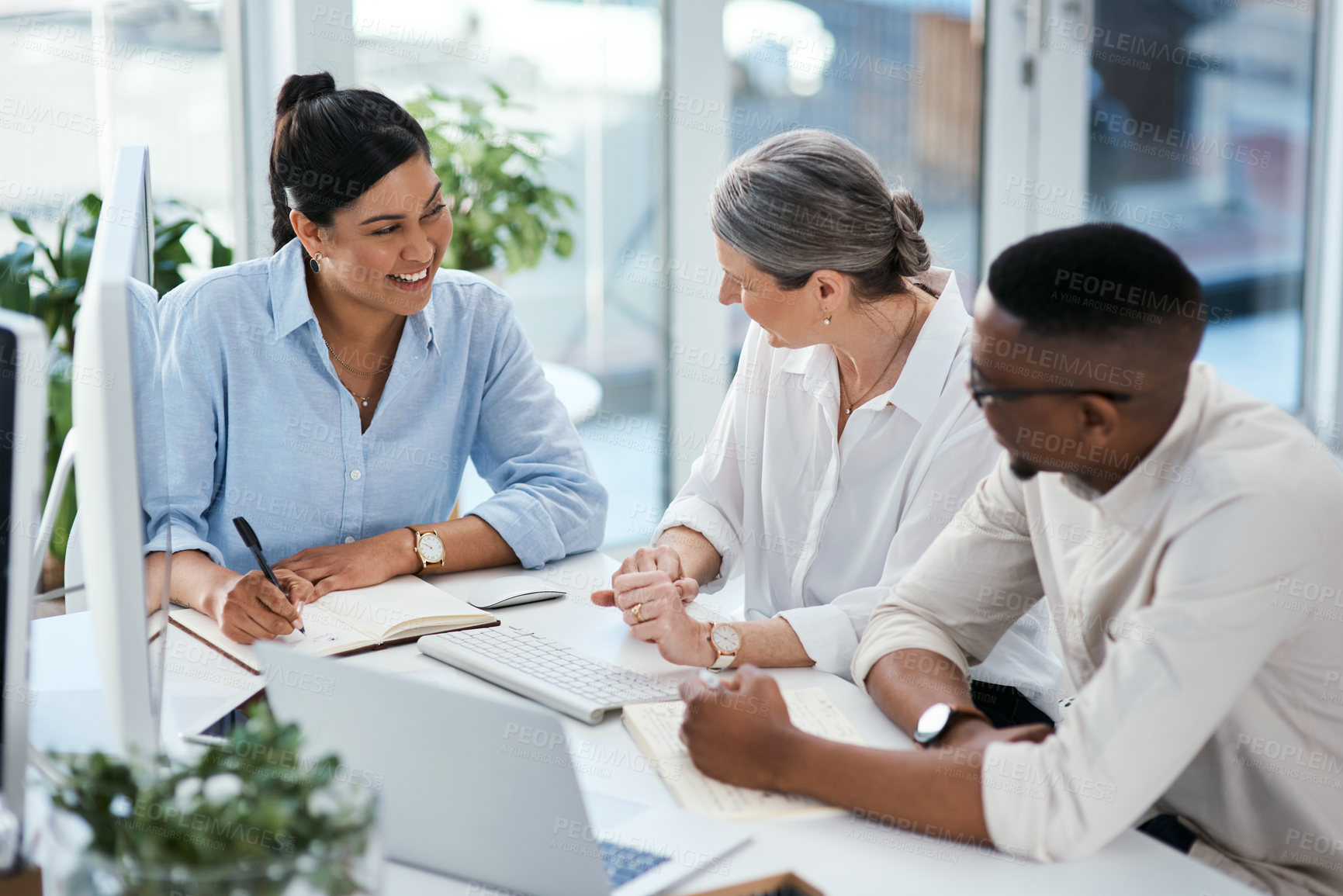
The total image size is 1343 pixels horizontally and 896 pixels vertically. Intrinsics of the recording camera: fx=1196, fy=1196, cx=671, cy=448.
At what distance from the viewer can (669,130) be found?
3367mm

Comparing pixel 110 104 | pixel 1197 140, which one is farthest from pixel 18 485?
pixel 1197 140

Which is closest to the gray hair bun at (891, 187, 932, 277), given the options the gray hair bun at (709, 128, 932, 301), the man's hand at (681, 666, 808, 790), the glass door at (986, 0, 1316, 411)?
the gray hair bun at (709, 128, 932, 301)

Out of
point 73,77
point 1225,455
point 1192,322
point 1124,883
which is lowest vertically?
point 1124,883

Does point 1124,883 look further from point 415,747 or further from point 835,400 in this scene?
point 835,400

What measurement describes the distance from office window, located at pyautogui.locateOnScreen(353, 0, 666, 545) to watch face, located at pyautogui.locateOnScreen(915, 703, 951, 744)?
1.96m

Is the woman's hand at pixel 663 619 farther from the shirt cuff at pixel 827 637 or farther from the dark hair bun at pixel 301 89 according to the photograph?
the dark hair bun at pixel 301 89

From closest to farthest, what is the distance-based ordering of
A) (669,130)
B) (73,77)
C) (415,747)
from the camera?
(415,747), (73,77), (669,130)

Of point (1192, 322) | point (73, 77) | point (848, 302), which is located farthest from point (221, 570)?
point (73, 77)

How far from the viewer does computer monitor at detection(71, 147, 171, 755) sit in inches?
31.9

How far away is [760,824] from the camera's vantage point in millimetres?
1065

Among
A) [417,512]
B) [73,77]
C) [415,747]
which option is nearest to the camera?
[415,747]

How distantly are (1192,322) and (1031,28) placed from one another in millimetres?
3030

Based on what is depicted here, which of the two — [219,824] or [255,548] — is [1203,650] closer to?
[219,824]

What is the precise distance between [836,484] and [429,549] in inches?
23.7
